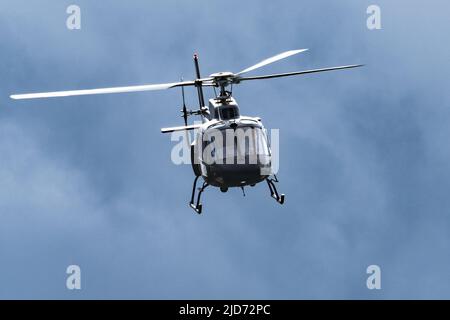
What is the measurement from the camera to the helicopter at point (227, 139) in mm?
39562

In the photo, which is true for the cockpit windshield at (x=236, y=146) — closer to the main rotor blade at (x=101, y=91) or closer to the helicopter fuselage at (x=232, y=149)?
the helicopter fuselage at (x=232, y=149)

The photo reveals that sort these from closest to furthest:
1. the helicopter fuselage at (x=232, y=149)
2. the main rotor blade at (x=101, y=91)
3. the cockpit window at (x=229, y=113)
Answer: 1. the helicopter fuselage at (x=232, y=149)
2. the main rotor blade at (x=101, y=91)
3. the cockpit window at (x=229, y=113)

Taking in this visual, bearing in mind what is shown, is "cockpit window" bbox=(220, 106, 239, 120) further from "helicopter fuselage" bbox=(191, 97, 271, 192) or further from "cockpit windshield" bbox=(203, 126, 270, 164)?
"cockpit windshield" bbox=(203, 126, 270, 164)

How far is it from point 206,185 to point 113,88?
672 centimetres

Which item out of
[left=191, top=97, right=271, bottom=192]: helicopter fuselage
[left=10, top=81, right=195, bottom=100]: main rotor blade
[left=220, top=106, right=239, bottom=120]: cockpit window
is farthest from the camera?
[left=220, top=106, right=239, bottom=120]: cockpit window

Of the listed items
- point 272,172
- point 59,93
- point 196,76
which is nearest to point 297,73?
point 272,172

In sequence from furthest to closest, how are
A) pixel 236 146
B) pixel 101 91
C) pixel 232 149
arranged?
pixel 101 91 → pixel 236 146 → pixel 232 149

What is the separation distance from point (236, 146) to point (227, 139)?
0.61 metres

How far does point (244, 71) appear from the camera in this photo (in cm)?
4297

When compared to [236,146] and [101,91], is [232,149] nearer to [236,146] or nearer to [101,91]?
[236,146]

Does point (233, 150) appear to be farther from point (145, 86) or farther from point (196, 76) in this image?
point (196, 76)

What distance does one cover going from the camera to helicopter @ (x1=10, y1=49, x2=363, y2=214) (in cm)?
3956

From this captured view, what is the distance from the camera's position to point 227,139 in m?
40.2

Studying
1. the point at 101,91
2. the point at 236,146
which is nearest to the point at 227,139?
the point at 236,146
